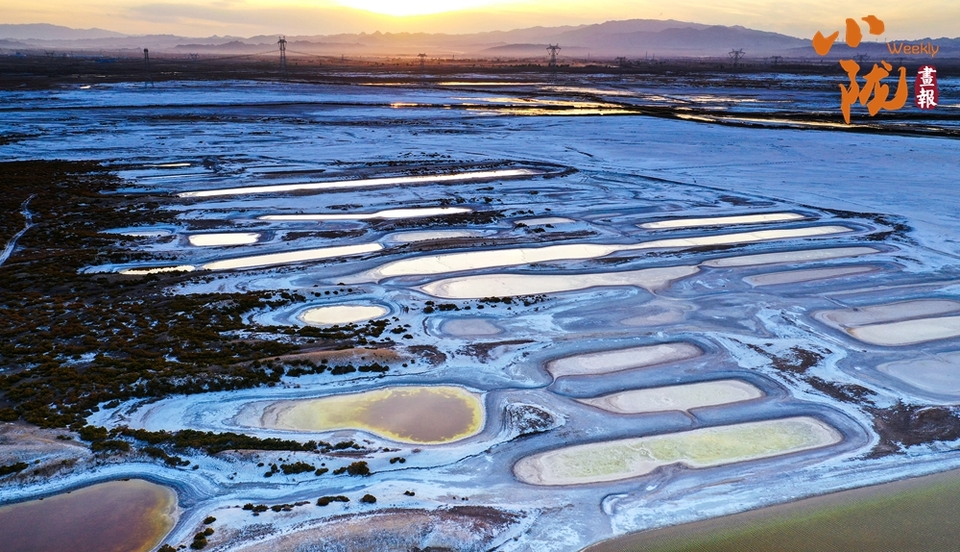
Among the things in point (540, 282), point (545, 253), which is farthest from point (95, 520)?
point (545, 253)

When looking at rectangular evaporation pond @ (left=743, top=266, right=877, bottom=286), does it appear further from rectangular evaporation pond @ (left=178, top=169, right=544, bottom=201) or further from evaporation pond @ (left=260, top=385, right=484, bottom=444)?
rectangular evaporation pond @ (left=178, top=169, right=544, bottom=201)

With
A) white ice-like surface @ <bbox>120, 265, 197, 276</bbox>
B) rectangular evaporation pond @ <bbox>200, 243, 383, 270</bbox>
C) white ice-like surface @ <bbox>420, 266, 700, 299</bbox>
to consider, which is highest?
rectangular evaporation pond @ <bbox>200, 243, 383, 270</bbox>

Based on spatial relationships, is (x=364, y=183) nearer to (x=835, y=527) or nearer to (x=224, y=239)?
(x=224, y=239)

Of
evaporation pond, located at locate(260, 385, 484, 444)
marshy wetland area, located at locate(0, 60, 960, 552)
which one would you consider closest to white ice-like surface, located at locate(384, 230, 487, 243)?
marshy wetland area, located at locate(0, 60, 960, 552)

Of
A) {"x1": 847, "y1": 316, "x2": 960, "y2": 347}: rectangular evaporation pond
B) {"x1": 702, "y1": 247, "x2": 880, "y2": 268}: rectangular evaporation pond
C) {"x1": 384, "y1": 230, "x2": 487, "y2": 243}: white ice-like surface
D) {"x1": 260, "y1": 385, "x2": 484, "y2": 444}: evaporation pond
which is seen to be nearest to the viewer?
{"x1": 260, "y1": 385, "x2": 484, "y2": 444}: evaporation pond

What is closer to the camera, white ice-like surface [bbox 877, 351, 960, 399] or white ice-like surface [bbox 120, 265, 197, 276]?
white ice-like surface [bbox 877, 351, 960, 399]

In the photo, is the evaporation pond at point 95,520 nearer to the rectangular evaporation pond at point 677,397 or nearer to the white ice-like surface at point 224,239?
the rectangular evaporation pond at point 677,397

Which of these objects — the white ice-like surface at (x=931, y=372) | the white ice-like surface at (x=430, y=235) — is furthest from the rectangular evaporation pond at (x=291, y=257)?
the white ice-like surface at (x=931, y=372)

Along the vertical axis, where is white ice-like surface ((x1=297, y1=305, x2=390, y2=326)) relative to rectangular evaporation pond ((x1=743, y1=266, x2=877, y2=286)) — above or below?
below
